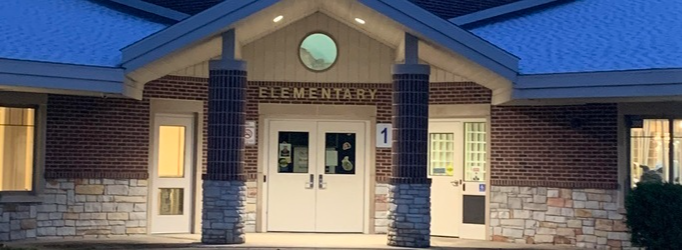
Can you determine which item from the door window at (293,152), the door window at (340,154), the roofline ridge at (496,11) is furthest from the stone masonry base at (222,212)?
the roofline ridge at (496,11)

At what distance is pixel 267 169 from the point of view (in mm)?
19312

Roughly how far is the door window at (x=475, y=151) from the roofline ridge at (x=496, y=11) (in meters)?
2.15

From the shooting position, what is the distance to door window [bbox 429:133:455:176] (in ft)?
63.4

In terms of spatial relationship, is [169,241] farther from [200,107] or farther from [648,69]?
[648,69]

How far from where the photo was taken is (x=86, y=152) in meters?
18.2

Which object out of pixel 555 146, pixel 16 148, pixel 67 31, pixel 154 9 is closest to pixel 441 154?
pixel 555 146

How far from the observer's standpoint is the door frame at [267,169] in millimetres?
19266

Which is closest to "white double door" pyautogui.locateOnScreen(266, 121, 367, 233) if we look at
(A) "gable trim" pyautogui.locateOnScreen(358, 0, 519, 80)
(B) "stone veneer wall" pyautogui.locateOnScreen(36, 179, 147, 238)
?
(B) "stone veneer wall" pyautogui.locateOnScreen(36, 179, 147, 238)

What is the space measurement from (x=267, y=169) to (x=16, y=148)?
454 centimetres

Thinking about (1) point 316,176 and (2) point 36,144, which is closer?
(2) point 36,144

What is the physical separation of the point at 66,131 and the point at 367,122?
5.50 meters

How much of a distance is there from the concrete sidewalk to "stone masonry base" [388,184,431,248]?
0.38 metres

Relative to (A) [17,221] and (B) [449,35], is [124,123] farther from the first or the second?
(B) [449,35]

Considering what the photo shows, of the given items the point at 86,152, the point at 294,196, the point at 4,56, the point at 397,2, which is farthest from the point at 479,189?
the point at 4,56
